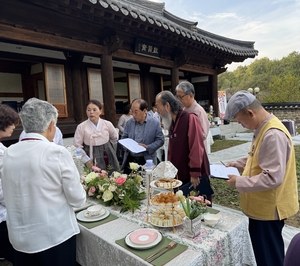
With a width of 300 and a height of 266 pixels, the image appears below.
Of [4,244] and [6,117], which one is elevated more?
[6,117]

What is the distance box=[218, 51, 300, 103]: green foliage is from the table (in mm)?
22276

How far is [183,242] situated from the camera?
4.47 feet

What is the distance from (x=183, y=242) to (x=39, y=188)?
90cm

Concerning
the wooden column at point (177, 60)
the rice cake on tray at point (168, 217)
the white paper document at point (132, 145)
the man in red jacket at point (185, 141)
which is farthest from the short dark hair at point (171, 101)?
the wooden column at point (177, 60)

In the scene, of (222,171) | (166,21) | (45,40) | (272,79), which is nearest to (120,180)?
(222,171)

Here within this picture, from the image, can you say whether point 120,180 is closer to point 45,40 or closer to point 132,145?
point 132,145

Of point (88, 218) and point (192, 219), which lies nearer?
point (192, 219)

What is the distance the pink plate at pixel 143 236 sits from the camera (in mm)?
1353

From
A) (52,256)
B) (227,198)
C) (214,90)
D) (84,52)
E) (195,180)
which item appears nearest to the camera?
(52,256)

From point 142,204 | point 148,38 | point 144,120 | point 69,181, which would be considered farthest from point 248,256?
point 148,38

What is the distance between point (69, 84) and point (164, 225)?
596 centimetres

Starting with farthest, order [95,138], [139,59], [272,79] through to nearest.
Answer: [272,79] < [139,59] < [95,138]

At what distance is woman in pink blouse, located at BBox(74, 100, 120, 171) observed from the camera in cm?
305

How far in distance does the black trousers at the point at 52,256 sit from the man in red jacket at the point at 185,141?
1.12 m
